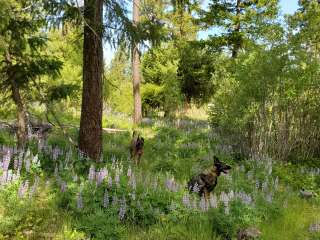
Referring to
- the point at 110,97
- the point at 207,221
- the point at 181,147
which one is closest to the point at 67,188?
the point at 207,221

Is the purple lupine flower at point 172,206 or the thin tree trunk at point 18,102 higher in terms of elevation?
the thin tree trunk at point 18,102

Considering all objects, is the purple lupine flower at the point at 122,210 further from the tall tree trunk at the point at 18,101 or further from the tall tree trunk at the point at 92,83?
the tall tree trunk at the point at 18,101

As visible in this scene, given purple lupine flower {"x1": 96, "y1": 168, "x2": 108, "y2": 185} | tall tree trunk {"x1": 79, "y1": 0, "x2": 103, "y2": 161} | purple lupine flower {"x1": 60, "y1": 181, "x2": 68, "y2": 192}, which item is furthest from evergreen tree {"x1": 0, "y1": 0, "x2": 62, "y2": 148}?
purple lupine flower {"x1": 96, "y1": 168, "x2": 108, "y2": 185}

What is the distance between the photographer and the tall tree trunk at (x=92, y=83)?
322 inches

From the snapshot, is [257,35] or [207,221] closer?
[207,221]

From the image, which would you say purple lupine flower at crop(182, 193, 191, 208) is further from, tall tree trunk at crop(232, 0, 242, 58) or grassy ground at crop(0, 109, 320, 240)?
tall tree trunk at crop(232, 0, 242, 58)

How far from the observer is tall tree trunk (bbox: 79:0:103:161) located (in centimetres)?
819

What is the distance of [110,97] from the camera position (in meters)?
22.6

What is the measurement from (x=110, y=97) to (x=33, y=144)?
13.9 meters

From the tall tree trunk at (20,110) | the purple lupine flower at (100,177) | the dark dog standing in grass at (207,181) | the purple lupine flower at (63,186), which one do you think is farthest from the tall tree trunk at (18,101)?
the dark dog standing in grass at (207,181)

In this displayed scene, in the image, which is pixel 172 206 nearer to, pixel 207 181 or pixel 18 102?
pixel 207 181

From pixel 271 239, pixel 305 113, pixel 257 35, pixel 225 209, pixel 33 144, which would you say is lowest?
pixel 271 239

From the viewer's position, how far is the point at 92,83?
27.6 ft

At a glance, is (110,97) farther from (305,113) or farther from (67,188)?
(67,188)
